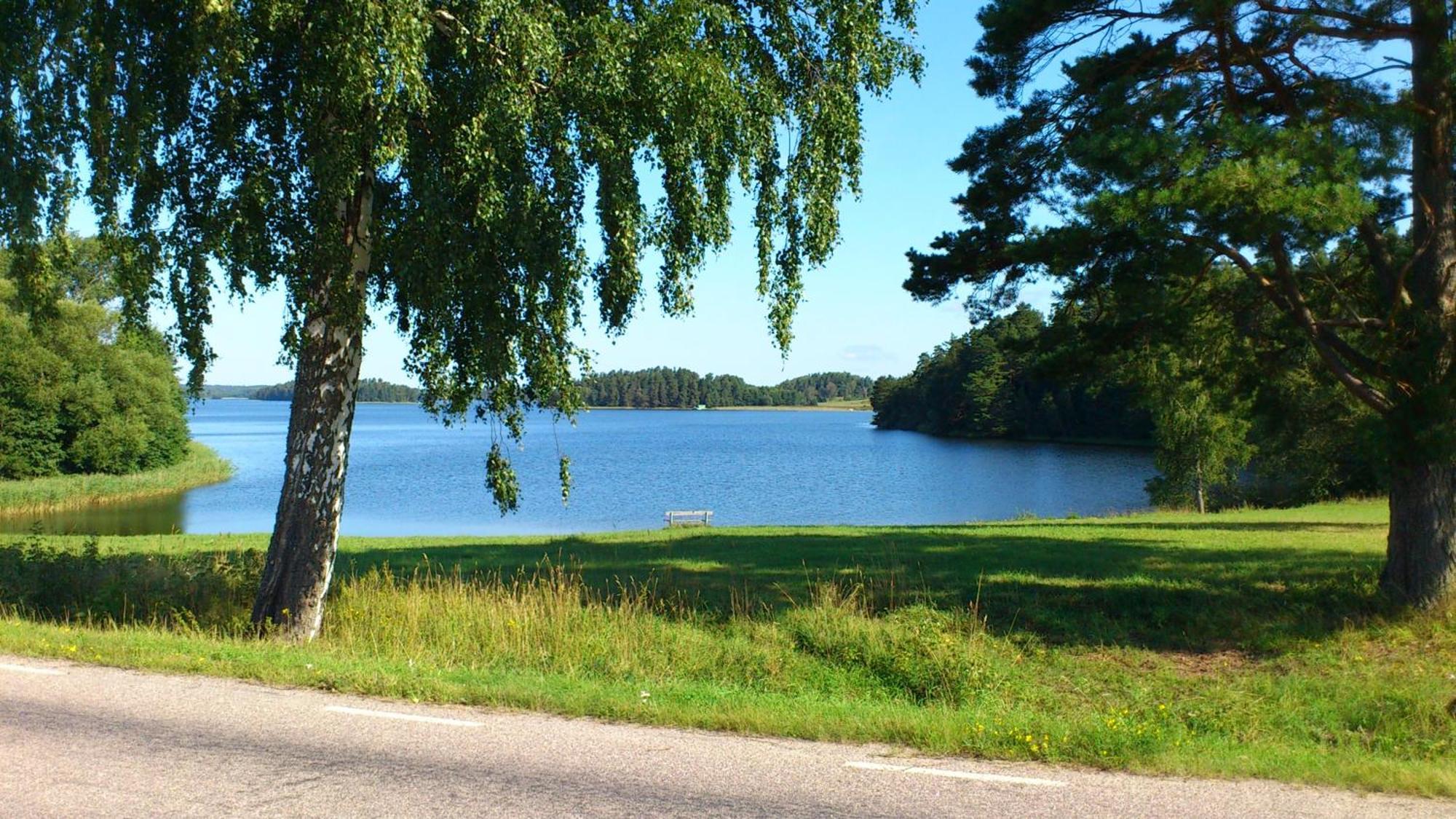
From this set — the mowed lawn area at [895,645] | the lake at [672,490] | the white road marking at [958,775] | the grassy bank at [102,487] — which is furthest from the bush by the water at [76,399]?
the white road marking at [958,775]

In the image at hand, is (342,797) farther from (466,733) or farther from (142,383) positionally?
(142,383)

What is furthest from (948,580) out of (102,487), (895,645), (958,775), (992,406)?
(992,406)

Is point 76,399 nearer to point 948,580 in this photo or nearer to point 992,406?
point 948,580

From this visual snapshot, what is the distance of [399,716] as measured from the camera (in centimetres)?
693

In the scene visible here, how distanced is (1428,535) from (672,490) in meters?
36.7

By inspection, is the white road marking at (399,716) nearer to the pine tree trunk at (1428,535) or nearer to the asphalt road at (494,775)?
the asphalt road at (494,775)

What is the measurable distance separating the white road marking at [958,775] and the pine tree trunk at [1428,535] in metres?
7.75

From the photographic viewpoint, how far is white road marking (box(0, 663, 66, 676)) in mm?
8031

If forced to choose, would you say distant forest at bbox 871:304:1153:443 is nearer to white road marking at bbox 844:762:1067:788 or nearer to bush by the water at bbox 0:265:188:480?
bush by the water at bbox 0:265:188:480

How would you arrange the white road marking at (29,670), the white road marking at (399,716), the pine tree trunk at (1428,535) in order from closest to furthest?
the white road marking at (399,716), the white road marking at (29,670), the pine tree trunk at (1428,535)

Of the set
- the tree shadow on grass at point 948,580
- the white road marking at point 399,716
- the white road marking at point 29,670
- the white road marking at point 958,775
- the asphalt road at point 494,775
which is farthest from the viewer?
the tree shadow on grass at point 948,580

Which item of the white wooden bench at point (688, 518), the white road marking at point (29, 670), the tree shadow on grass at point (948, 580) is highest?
the white road marking at point (29, 670)

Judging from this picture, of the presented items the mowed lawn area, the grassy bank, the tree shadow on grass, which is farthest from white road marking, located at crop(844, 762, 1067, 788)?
the grassy bank

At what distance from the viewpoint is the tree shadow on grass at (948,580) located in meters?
11.5
